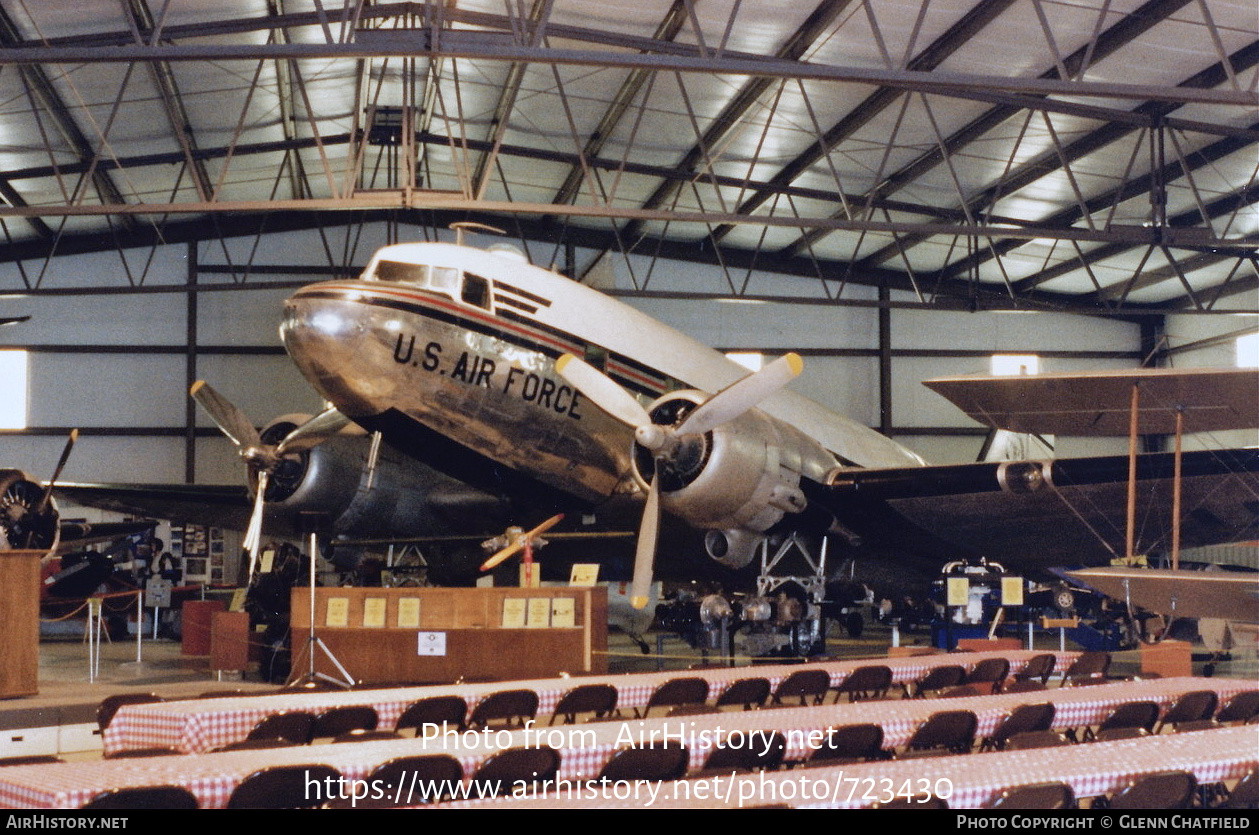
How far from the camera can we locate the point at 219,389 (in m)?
26.5

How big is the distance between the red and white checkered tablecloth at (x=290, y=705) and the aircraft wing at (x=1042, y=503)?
4692 millimetres

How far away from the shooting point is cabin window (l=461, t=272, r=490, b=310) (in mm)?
12742

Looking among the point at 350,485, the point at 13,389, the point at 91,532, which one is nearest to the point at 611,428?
the point at 350,485

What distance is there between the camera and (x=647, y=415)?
1220 centimetres

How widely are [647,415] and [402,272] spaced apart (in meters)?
3.21

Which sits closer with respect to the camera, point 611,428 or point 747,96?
point 611,428

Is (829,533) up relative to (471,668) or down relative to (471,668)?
up

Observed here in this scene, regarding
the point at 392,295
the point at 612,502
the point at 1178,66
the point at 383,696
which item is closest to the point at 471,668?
the point at 612,502

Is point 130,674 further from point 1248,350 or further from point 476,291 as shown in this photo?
point 1248,350

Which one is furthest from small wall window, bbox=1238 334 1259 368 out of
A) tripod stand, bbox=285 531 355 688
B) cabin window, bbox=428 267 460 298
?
tripod stand, bbox=285 531 355 688

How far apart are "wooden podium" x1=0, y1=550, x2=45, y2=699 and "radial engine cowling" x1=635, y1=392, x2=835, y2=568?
6.66 meters

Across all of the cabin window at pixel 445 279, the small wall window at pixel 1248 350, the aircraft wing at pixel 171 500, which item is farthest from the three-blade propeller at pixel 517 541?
the small wall window at pixel 1248 350
